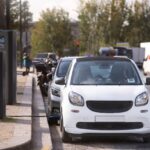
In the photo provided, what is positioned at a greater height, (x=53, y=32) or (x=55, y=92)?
(x=55, y=92)

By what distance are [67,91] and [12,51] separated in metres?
6.02

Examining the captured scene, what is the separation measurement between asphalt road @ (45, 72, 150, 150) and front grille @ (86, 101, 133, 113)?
2.16 ft

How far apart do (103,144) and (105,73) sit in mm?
1649

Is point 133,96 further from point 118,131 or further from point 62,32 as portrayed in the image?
point 62,32

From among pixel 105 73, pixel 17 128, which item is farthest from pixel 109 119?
pixel 17 128

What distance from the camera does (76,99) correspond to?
452 inches

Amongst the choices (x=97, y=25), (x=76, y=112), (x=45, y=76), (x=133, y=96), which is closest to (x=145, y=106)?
(x=133, y=96)

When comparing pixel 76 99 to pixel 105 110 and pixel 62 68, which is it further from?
pixel 62 68

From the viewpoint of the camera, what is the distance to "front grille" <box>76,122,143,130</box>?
11266 mm

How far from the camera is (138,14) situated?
8331 cm

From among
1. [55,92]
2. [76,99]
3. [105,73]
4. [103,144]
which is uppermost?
[105,73]

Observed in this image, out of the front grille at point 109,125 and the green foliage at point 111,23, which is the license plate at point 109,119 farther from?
the green foliage at point 111,23

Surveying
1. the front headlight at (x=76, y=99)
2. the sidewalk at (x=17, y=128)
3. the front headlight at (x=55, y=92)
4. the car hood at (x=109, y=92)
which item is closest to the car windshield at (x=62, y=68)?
the sidewalk at (x=17, y=128)

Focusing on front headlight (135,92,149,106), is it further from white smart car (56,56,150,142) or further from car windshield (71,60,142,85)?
car windshield (71,60,142,85)
